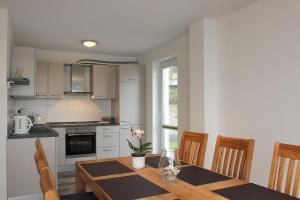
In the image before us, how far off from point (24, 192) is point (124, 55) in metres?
3.50

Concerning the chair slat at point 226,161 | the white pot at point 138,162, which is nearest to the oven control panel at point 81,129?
the white pot at point 138,162

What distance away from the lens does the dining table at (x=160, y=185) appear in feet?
4.65

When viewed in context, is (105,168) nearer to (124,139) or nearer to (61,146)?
(61,146)

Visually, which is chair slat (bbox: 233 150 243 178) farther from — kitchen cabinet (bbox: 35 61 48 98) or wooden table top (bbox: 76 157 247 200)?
kitchen cabinet (bbox: 35 61 48 98)

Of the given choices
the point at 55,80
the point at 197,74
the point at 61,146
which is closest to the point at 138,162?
the point at 197,74

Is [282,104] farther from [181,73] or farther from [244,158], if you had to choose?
[181,73]

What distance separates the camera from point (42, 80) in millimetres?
4789

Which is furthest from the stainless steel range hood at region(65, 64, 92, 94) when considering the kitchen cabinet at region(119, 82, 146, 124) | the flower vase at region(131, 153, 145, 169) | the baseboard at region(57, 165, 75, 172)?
the flower vase at region(131, 153, 145, 169)

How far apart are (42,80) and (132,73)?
175 centimetres

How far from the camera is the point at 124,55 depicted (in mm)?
5746

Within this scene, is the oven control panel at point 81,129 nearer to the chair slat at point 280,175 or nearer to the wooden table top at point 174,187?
the wooden table top at point 174,187

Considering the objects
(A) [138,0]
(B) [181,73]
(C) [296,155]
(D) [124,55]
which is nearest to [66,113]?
(D) [124,55]

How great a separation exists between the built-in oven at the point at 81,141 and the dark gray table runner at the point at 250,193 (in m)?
3.77

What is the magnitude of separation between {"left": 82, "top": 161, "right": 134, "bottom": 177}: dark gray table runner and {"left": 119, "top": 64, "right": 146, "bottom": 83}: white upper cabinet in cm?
321
